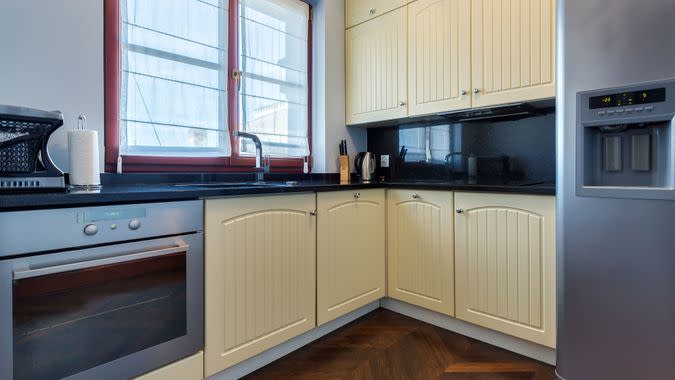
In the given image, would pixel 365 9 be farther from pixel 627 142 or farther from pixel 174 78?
pixel 627 142

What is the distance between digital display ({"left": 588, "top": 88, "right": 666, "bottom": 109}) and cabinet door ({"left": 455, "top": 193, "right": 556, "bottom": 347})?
57 centimetres

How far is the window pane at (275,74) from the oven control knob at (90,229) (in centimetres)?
125

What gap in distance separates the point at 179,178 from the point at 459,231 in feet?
5.05

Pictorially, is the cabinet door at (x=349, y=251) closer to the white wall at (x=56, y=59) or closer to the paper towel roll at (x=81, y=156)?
the paper towel roll at (x=81, y=156)

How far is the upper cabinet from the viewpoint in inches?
71.1

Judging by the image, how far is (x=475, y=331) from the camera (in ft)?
6.59

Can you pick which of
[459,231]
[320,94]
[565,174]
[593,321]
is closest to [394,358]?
[459,231]

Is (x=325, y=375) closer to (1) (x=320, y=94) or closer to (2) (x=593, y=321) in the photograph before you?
(2) (x=593, y=321)

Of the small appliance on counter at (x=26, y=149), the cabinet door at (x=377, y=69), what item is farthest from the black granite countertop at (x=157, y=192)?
the cabinet door at (x=377, y=69)

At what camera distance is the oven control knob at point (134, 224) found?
118 centimetres

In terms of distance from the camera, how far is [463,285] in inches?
76.9

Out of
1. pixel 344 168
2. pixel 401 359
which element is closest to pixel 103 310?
pixel 401 359

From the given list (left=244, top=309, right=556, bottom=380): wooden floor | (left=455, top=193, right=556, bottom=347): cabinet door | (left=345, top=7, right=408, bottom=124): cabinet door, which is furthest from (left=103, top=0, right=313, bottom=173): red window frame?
(left=455, top=193, right=556, bottom=347): cabinet door

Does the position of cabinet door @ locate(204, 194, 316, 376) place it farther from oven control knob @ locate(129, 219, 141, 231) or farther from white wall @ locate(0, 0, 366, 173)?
white wall @ locate(0, 0, 366, 173)
